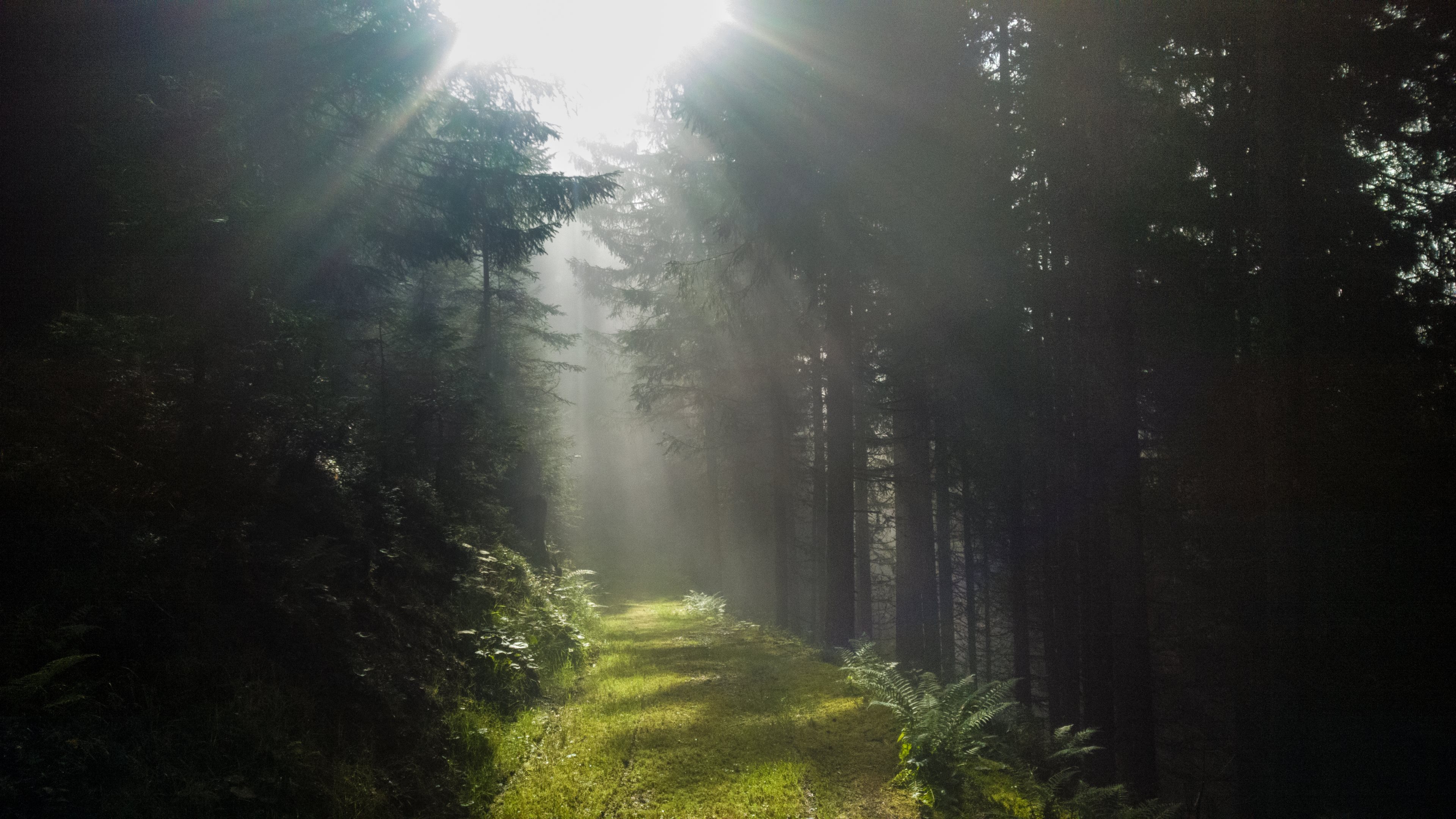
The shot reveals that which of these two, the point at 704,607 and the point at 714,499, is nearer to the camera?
the point at 704,607

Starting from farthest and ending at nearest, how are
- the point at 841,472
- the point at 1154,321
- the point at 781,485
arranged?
the point at 781,485 → the point at 841,472 → the point at 1154,321

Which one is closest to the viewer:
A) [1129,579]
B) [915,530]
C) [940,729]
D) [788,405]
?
[940,729]

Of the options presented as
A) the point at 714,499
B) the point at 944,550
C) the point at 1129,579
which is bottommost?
the point at 944,550

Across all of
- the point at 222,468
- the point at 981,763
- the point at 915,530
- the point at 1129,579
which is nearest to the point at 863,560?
the point at 915,530

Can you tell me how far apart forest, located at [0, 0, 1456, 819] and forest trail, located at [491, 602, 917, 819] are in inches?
2.4

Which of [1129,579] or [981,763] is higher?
[1129,579]

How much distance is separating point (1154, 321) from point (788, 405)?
29.5 ft

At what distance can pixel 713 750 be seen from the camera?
17.7 feet

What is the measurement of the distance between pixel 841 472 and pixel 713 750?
8.17 meters

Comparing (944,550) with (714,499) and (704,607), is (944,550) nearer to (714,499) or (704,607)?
(704,607)

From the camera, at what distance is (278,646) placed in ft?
15.3

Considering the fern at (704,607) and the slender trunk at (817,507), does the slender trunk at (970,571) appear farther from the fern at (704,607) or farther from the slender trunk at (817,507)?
the fern at (704,607)

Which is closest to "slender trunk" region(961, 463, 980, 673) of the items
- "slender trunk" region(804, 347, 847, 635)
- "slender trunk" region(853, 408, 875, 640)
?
"slender trunk" region(853, 408, 875, 640)

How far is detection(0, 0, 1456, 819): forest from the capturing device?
4469mm
